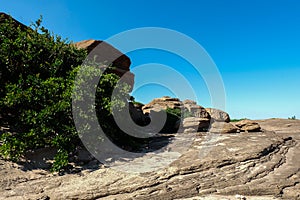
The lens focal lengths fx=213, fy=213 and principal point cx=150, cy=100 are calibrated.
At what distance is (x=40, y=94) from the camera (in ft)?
27.3

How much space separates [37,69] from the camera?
9.85 meters

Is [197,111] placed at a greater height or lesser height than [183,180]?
greater

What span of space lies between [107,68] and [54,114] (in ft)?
13.6

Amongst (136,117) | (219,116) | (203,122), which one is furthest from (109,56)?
(219,116)

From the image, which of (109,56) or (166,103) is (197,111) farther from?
(109,56)

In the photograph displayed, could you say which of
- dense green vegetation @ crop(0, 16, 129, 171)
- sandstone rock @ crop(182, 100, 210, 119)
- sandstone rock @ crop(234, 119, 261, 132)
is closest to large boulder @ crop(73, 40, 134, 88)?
dense green vegetation @ crop(0, 16, 129, 171)

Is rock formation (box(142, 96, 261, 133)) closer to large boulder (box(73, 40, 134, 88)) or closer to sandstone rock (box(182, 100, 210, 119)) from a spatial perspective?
sandstone rock (box(182, 100, 210, 119))

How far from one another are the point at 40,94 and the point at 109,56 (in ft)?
25.2

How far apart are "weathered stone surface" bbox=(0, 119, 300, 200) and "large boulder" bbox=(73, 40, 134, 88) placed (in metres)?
7.73

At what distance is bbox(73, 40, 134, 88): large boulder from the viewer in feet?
46.5

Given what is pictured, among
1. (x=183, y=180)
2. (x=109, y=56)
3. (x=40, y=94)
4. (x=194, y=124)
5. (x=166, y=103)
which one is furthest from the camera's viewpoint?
(x=166, y=103)

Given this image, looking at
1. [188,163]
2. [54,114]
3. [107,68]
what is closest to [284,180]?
[188,163]

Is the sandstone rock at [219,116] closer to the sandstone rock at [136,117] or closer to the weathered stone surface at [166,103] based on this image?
the weathered stone surface at [166,103]

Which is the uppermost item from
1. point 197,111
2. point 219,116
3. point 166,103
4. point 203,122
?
point 166,103
